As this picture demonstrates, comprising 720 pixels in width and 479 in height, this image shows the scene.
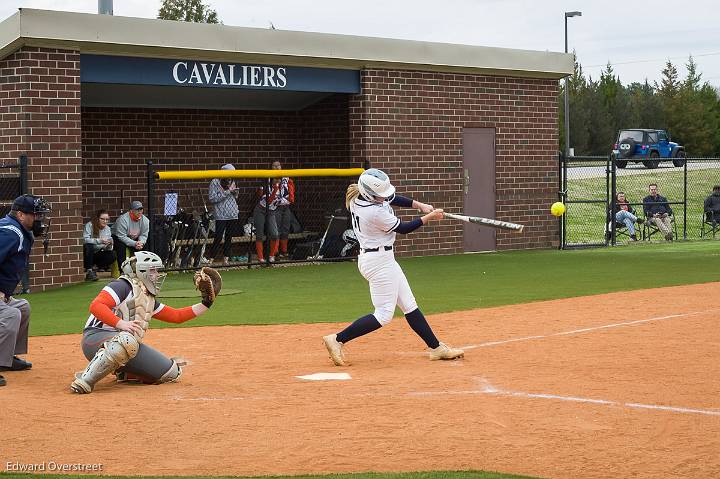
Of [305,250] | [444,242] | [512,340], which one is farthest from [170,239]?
[512,340]

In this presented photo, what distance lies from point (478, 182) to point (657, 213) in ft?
21.0

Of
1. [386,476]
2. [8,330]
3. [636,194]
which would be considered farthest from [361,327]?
[636,194]

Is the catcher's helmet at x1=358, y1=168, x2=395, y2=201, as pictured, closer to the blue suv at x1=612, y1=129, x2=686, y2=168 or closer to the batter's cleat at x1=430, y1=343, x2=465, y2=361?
the batter's cleat at x1=430, y1=343, x2=465, y2=361

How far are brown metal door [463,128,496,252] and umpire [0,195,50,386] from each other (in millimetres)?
15182

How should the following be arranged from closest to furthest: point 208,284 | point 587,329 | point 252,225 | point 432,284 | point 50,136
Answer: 1. point 208,284
2. point 587,329
3. point 432,284
4. point 50,136
5. point 252,225

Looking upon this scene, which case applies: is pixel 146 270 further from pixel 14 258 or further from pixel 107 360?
pixel 14 258

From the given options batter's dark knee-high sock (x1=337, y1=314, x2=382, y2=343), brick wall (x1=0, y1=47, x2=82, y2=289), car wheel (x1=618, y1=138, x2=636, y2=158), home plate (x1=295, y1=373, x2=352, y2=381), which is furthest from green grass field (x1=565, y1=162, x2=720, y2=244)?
home plate (x1=295, y1=373, x2=352, y2=381)

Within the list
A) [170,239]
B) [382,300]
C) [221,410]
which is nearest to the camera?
[221,410]

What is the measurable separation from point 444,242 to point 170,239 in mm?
6546

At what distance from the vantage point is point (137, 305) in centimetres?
956

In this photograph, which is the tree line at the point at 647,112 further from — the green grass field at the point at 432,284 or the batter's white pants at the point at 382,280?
the batter's white pants at the point at 382,280

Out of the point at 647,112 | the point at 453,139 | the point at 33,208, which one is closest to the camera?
the point at 33,208

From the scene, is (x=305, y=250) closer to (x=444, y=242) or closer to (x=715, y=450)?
(x=444, y=242)

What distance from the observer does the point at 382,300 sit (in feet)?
34.4
